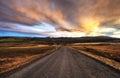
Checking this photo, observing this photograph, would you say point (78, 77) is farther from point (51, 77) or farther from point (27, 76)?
point (27, 76)

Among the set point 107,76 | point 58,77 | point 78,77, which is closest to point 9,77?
point 58,77

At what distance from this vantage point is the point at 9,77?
388 inches

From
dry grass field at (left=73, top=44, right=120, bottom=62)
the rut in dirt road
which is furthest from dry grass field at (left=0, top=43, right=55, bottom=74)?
dry grass field at (left=73, top=44, right=120, bottom=62)

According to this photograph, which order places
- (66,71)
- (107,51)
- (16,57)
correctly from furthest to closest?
(107,51), (16,57), (66,71)

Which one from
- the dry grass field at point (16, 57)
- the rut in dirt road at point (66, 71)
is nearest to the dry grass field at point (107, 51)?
the rut in dirt road at point (66, 71)

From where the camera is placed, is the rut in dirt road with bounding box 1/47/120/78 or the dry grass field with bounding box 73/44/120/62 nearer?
the rut in dirt road with bounding box 1/47/120/78

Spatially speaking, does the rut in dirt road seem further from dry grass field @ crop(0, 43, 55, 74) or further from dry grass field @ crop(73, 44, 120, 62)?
dry grass field @ crop(73, 44, 120, 62)

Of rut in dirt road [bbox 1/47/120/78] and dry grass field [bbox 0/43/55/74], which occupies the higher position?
rut in dirt road [bbox 1/47/120/78]

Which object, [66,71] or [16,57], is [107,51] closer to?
[16,57]

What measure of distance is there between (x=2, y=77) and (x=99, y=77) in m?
6.81

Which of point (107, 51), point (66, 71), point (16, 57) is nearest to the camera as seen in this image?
point (66, 71)

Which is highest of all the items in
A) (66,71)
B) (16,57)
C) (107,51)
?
(66,71)

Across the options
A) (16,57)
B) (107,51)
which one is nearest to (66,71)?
(16,57)

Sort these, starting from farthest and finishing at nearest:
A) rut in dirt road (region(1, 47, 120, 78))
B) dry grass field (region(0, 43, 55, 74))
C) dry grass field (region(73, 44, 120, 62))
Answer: dry grass field (region(73, 44, 120, 62)), dry grass field (region(0, 43, 55, 74)), rut in dirt road (region(1, 47, 120, 78))
